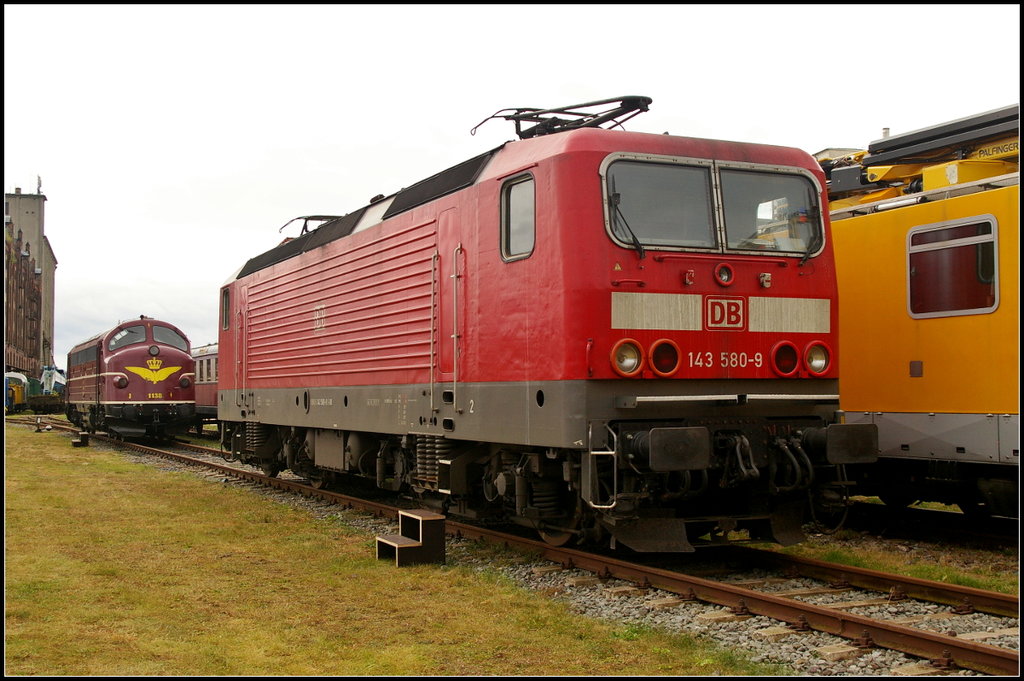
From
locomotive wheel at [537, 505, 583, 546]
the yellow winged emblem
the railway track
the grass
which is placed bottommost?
the grass

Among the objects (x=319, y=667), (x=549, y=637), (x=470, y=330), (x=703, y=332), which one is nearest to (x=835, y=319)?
(x=703, y=332)

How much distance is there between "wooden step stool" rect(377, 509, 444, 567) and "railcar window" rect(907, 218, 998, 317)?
531cm

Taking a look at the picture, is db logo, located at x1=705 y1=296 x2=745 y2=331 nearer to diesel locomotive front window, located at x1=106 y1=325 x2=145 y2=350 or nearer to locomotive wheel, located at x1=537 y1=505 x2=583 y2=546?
locomotive wheel, located at x1=537 y1=505 x2=583 y2=546

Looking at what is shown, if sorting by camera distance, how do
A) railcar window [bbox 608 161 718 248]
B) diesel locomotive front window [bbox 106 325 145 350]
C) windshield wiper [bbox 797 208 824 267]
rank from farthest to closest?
diesel locomotive front window [bbox 106 325 145 350] < windshield wiper [bbox 797 208 824 267] < railcar window [bbox 608 161 718 248]

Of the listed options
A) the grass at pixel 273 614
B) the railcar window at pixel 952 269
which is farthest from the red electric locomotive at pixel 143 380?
the railcar window at pixel 952 269

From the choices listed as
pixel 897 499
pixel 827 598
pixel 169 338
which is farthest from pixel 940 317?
pixel 169 338

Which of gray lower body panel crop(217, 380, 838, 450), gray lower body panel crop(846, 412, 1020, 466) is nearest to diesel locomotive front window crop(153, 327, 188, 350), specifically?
gray lower body panel crop(217, 380, 838, 450)

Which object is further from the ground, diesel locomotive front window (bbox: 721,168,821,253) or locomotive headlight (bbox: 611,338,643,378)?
diesel locomotive front window (bbox: 721,168,821,253)

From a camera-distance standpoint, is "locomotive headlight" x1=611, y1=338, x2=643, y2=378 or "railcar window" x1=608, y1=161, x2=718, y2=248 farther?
"railcar window" x1=608, y1=161, x2=718, y2=248

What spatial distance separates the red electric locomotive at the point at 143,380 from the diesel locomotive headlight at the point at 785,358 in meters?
22.4

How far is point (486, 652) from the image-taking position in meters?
5.99

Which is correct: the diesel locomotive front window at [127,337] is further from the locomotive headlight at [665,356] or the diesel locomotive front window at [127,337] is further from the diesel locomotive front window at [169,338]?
the locomotive headlight at [665,356]

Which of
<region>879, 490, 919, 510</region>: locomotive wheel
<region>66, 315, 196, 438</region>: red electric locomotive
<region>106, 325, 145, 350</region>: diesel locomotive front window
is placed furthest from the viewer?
<region>106, 325, 145, 350</region>: diesel locomotive front window

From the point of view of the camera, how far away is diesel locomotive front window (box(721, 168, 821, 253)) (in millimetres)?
8375
